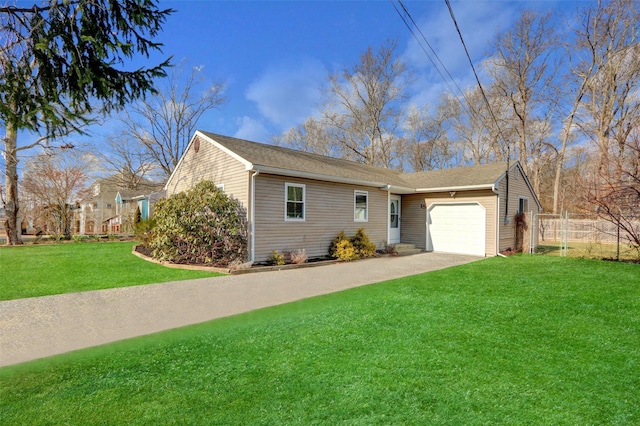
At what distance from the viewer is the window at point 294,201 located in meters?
11.0

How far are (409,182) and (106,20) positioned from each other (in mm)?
13685

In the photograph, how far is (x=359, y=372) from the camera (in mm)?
3162

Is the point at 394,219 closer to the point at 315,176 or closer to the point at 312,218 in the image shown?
the point at 312,218

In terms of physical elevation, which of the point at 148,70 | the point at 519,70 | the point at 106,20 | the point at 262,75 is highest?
the point at 519,70

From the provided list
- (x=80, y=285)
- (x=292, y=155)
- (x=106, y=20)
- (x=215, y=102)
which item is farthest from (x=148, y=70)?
(x=215, y=102)

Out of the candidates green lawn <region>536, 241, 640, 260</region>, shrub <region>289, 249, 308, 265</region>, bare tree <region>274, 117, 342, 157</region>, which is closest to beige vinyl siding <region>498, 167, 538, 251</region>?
green lawn <region>536, 241, 640, 260</region>

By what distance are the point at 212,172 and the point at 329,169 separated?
444cm

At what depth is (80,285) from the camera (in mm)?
7086

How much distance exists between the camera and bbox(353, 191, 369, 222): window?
13.2m

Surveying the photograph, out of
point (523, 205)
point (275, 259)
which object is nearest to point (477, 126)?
point (523, 205)

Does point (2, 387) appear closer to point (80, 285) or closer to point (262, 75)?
point (80, 285)

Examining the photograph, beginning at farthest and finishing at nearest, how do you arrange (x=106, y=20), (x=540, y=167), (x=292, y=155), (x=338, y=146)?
(x=338, y=146) → (x=540, y=167) → (x=292, y=155) → (x=106, y=20)

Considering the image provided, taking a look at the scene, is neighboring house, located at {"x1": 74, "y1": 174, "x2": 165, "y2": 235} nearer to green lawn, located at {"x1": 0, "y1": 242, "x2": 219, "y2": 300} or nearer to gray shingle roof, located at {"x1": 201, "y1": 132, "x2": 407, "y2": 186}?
green lawn, located at {"x1": 0, "y1": 242, "x2": 219, "y2": 300}

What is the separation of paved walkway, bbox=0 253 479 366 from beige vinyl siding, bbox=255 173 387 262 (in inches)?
73.6
